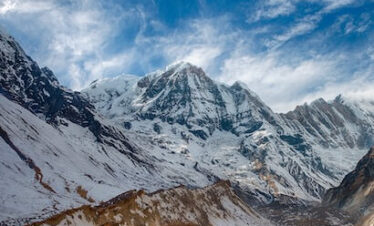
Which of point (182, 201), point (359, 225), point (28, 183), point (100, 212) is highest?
point (28, 183)

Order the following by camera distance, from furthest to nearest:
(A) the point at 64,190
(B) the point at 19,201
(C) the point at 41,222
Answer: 1. (A) the point at 64,190
2. (B) the point at 19,201
3. (C) the point at 41,222

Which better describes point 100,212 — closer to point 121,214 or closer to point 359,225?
point 121,214

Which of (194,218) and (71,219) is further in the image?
(194,218)

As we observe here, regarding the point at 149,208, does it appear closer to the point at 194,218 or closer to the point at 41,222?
the point at 194,218

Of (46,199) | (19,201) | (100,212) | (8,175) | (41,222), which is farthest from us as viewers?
(8,175)

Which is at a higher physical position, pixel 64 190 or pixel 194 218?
pixel 64 190

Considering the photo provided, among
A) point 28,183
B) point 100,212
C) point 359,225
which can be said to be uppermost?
point 28,183

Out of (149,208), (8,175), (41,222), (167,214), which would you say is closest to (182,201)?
(167,214)

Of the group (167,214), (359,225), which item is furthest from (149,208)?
(359,225)

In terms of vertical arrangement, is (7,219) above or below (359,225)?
above
